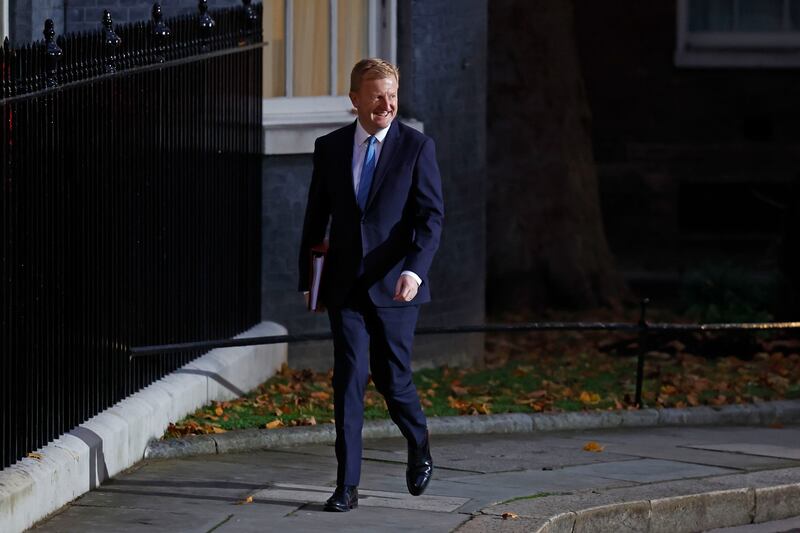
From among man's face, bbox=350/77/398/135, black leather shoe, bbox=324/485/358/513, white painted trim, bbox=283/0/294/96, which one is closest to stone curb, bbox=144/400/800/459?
black leather shoe, bbox=324/485/358/513

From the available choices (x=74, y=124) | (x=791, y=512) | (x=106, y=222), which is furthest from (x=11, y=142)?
(x=791, y=512)

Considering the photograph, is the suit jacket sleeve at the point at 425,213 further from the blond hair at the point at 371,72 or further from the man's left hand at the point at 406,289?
the blond hair at the point at 371,72

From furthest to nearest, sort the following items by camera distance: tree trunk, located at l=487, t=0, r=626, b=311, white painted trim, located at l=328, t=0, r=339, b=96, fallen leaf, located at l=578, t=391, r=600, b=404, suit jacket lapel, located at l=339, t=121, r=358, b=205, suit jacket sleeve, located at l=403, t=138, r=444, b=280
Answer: tree trunk, located at l=487, t=0, r=626, b=311
white painted trim, located at l=328, t=0, r=339, b=96
fallen leaf, located at l=578, t=391, r=600, b=404
suit jacket lapel, located at l=339, t=121, r=358, b=205
suit jacket sleeve, located at l=403, t=138, r=444, b=280

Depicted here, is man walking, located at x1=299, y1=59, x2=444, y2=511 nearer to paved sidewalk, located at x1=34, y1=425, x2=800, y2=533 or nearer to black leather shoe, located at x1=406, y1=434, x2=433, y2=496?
black leather shoe, located at x1=406, y1=434, x2=433, y2=496

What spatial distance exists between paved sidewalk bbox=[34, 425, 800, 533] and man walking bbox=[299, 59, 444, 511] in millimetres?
333

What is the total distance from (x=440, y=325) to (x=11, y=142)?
584cm

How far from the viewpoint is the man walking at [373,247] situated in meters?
7.50

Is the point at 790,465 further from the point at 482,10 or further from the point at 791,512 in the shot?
the point at 482,10

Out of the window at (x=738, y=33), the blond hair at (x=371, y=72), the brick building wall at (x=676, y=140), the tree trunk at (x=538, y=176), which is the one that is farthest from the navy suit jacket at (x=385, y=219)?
the window at (x=738, y=33)

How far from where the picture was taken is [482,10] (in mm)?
12992

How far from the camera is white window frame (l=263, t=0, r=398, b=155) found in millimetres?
11859

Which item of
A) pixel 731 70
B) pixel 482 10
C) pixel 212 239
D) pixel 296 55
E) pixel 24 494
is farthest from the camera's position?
pixel 731 70

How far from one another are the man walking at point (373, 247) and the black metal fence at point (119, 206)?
1.18m

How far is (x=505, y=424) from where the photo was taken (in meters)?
10.0
